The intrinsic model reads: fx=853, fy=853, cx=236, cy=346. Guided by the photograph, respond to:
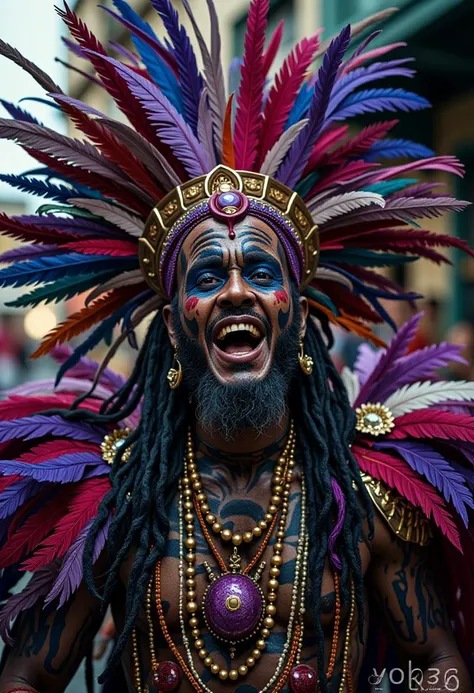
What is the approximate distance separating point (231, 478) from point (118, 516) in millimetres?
341

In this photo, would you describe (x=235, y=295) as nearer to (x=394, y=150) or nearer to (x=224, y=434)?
(x=224, y=434)

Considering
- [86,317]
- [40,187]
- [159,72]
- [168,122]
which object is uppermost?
[159,72]

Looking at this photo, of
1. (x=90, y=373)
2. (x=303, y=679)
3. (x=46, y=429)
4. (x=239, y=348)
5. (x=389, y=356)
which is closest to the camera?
(x=303, y=679)

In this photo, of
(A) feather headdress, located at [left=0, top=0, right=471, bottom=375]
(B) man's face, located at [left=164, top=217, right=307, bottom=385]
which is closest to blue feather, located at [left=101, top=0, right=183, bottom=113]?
(A) feather headdress, located at [left=0, top=0, right=471, bottom=375]

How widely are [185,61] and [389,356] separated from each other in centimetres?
113

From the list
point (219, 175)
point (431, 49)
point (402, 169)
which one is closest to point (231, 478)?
point (219, 175)

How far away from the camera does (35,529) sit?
2.35 meters

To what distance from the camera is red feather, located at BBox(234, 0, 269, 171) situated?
98.5 inches

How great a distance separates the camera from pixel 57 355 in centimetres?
308

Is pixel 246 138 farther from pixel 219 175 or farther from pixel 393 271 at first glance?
pixel 393 271

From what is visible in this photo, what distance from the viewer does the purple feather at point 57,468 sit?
7.56 ft

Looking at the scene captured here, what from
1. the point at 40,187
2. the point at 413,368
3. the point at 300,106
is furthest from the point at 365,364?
the point at 40,187

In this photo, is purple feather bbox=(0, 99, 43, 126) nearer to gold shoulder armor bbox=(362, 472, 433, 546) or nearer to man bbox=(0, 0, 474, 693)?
man bbox=(0, 0, 474, 693)

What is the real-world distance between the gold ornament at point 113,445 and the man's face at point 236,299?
39cm
